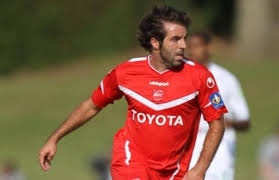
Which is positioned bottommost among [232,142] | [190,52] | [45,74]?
[45,74]

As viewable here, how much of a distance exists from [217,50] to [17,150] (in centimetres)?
1149

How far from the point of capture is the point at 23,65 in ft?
135

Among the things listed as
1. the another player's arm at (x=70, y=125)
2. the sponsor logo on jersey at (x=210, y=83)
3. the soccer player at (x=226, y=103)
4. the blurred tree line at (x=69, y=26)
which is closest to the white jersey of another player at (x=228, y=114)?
the soccer player at (x=226, y=103)

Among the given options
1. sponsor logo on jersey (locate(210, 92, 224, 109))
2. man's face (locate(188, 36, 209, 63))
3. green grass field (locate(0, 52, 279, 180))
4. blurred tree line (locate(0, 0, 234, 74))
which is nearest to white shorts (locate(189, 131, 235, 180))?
man's face (locate(188, 36, 209, 63))

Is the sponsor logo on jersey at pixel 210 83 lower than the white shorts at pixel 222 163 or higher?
higher

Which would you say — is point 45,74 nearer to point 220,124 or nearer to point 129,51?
point 129,51

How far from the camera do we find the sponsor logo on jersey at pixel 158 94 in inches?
382

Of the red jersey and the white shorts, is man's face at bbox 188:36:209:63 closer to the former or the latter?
the white shorts

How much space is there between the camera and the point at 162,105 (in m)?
9.73

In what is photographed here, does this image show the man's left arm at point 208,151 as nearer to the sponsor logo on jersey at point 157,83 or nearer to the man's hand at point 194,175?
the man's hand at point 194,175

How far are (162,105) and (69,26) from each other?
31.9 metres

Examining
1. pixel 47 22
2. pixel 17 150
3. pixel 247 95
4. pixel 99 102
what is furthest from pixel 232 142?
Result: pixel 47 22

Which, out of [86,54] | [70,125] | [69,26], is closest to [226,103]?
[70,125]

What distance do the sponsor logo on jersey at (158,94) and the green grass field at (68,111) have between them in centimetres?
1455
